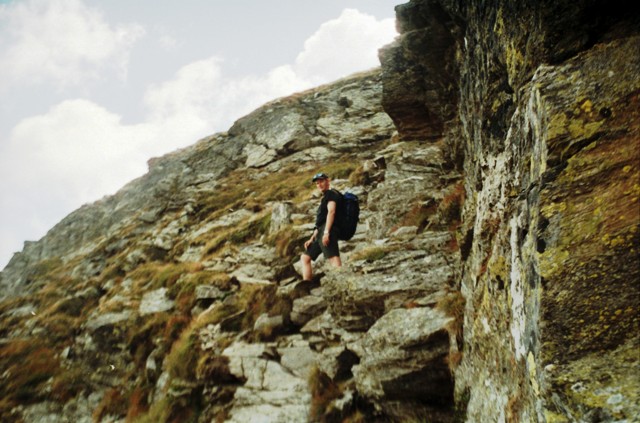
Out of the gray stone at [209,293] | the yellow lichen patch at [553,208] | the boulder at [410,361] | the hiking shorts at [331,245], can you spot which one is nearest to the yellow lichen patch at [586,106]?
the yellow lichen patch at [553,208]

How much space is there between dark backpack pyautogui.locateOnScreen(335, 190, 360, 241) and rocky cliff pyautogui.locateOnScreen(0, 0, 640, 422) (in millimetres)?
571

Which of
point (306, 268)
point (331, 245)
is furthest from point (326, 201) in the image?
point (306, 268)

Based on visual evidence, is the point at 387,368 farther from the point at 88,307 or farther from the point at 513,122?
the point at 88,307

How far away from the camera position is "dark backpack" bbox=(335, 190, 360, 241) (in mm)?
9914

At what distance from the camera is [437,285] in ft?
25.1

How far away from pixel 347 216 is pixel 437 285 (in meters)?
3.01

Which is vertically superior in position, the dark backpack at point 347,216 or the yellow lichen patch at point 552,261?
the yellow lichen patch at point 552,261

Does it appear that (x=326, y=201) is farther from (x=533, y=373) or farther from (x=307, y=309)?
(x=533, y=373)

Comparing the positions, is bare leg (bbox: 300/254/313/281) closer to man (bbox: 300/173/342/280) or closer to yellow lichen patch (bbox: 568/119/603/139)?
man (bbox: 300/173/342/280)

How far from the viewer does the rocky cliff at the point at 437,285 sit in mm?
3098

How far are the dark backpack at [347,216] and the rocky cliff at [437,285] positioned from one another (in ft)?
1.87

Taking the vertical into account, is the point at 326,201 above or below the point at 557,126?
below

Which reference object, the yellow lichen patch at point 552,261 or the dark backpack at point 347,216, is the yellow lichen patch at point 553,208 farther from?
the dark backpack at point 347,216

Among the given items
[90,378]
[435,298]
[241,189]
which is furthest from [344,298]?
[241,189]
